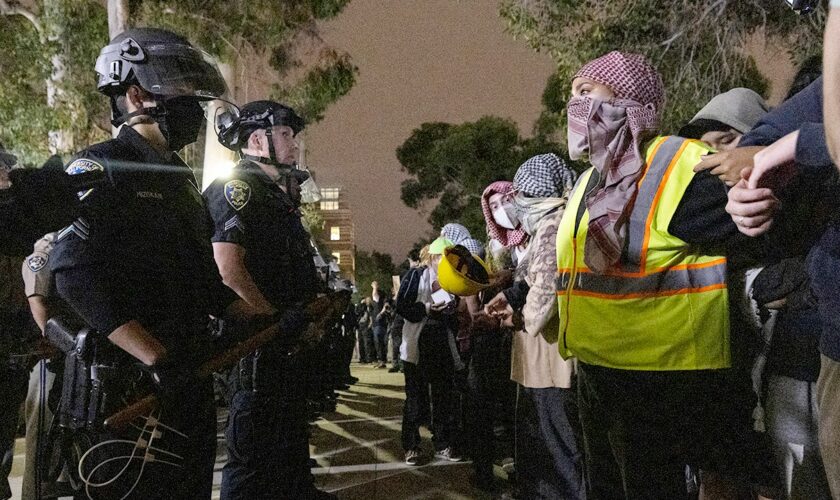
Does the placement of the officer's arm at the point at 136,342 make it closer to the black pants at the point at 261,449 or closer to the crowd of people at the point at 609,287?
the crowd of people at the point at 609,287

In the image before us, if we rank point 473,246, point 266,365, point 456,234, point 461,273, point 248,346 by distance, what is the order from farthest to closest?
point 456,234, point 473,246, point 461,273, point 266,365, point 248,346

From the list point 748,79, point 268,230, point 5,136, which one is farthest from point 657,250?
point 5,136

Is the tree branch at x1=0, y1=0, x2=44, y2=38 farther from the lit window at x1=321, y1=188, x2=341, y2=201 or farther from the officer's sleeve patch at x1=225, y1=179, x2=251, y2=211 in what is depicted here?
the lit window at x1=321, y1=188, x2=341, y2=201

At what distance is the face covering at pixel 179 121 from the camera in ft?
8.53

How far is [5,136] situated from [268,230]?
10.2m

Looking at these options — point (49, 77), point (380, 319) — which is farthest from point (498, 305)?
point (380, 319)

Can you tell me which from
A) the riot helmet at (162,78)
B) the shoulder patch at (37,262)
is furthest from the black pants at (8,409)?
the riot helmet at (162,78)

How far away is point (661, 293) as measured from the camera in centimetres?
206

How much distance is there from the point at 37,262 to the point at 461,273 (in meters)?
2.68

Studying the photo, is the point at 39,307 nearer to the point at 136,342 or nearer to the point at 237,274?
the point at 237,274

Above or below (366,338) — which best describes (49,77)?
above

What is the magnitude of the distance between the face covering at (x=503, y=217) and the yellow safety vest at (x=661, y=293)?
1868 mm

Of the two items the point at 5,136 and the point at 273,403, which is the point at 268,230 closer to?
the point at 273,403

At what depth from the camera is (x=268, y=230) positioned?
3553 mm
